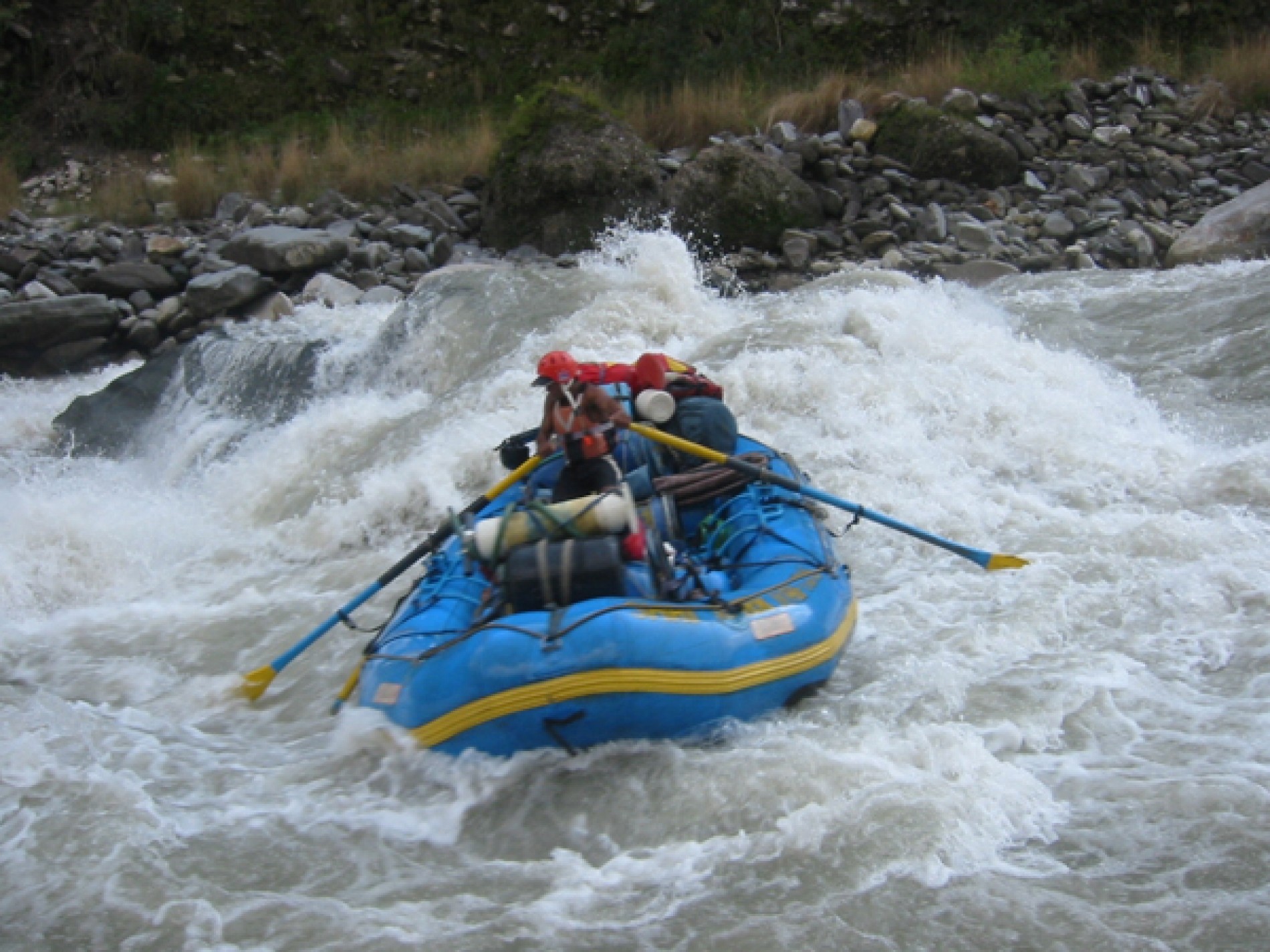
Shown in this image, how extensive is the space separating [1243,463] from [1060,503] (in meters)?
0.91

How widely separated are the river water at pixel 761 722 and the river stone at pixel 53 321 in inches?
53.8

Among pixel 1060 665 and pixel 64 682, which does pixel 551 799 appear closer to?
pixel 1060 665

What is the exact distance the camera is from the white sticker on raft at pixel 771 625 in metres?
3.71

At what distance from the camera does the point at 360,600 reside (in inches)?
183

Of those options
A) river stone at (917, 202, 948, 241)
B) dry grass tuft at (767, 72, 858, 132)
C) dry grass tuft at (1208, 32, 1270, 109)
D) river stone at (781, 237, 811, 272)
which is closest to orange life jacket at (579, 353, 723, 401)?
river stone at (781, 237, 811, 272)

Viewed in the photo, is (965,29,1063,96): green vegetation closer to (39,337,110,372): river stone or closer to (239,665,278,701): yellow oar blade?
(39,337,110,372): river stone

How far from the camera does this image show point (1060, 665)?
414 cm

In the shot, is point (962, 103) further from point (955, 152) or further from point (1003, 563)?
point (1003, 563)

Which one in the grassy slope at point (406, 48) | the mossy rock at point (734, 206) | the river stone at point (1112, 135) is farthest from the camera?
the grassy slope at point (406, 48)

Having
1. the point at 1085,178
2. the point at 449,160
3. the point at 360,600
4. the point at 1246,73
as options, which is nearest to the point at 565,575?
the point at 360,600

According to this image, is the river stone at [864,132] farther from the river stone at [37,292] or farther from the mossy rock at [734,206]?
the river stone at [37,292]

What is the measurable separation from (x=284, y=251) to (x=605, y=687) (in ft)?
25.6

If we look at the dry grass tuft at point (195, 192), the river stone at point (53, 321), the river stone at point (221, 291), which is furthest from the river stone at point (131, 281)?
the dry grass tuft at point (195, 192)

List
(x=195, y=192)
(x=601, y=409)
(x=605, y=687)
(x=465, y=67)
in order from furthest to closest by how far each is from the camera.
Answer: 1. (x=465, y=67)
2. (x=195, y=192)
3. (x=601, y=409)
4. (x=605, y=687)
